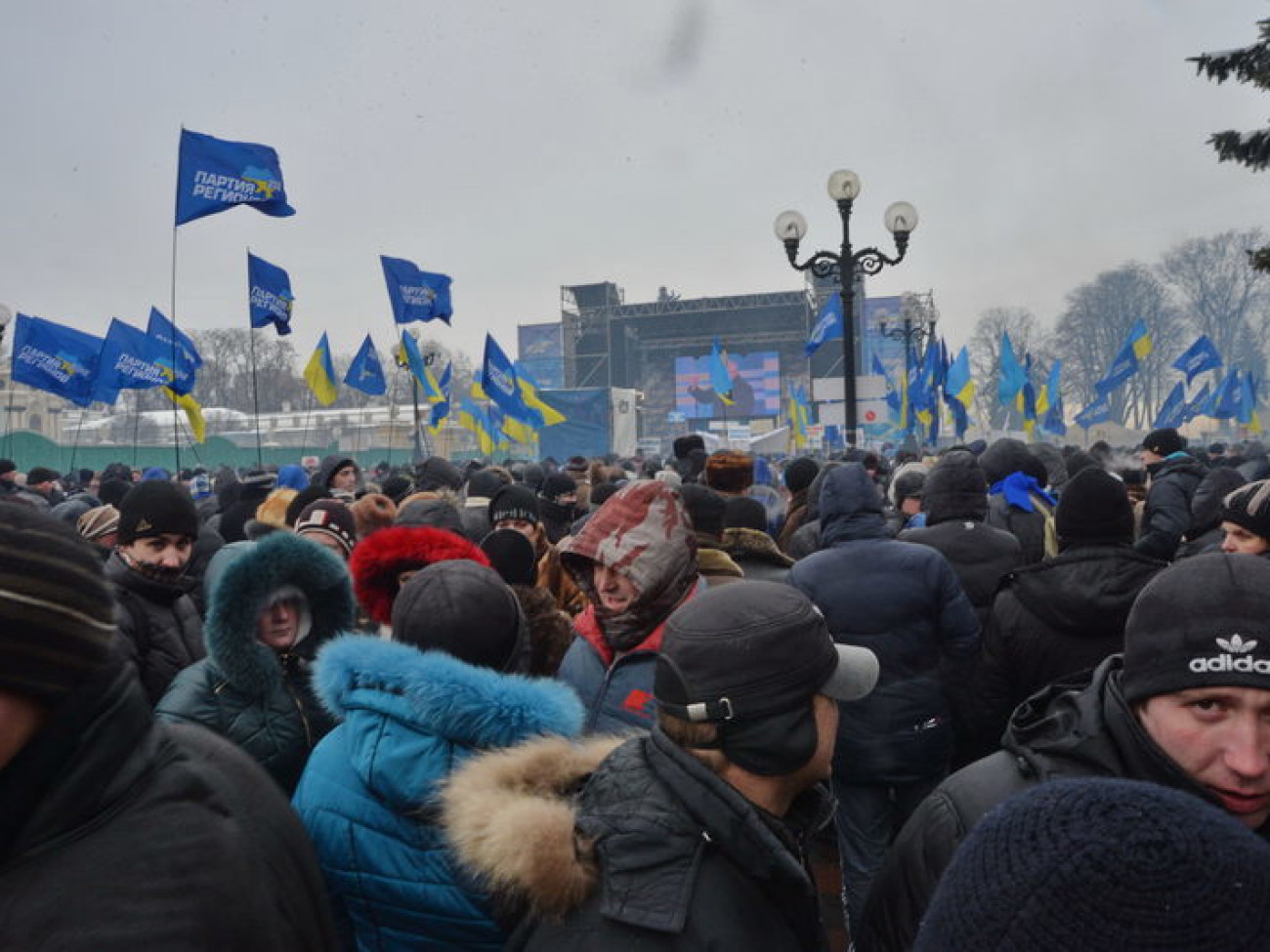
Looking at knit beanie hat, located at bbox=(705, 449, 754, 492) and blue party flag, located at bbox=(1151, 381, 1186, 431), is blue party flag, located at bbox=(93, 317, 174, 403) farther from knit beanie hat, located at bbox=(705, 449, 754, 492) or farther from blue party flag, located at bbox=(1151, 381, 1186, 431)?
blue party flag, located at bbox=(1151, 381, 1186, 431)

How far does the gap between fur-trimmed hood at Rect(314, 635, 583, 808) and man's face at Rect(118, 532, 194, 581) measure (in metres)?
2.26

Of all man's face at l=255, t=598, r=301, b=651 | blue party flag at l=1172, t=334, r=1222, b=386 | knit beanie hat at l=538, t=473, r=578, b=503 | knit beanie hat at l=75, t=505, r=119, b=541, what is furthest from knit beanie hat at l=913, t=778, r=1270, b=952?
blue party flag at l=1172, t=334, r=1222, b=386

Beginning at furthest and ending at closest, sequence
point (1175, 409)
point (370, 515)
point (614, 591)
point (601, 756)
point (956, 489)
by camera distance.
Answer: point (1175, 409)
point (370, 515)
point (956, 489)
point (614, 591)
point (601, 756)

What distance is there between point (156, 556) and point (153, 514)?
0.20 meters

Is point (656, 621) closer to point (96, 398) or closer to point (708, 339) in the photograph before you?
point (96, 398)

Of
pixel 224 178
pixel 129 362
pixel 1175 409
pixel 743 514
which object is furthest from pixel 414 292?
pixel 1175 409

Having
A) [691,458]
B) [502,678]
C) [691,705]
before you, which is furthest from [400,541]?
[691,458]

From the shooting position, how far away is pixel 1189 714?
1.86 meters

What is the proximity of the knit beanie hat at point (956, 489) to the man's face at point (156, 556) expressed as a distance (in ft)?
11.9

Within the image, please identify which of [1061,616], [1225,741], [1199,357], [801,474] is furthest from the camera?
[1199,357]

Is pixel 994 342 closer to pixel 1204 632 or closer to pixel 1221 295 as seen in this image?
pixel 1221 295

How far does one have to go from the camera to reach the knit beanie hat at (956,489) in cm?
486

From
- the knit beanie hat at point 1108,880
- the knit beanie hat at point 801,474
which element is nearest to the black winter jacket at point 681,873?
the knit beanie hat at point 1108,880

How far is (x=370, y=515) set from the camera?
612 centimetres
